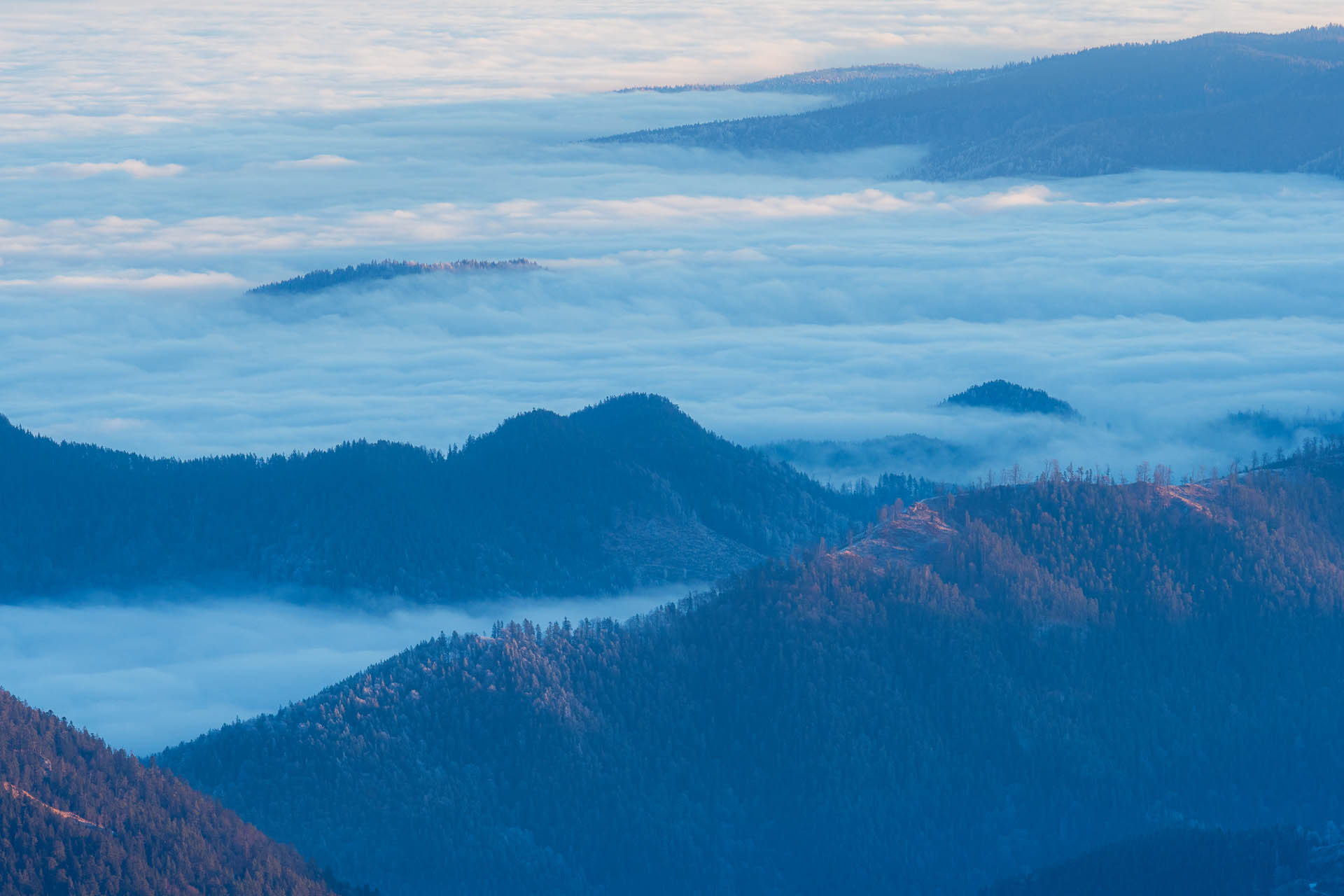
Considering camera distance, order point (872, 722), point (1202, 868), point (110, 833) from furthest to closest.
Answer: point (872, 722) → point (1202, 868) → point (110, 833)

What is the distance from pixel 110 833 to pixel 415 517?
238ft

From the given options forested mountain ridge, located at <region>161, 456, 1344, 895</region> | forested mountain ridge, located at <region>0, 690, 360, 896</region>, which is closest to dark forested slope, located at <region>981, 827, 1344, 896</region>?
forested mountain ridge, located at <region>161, 456, 1344, 895</region>

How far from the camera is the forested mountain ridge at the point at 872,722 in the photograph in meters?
133

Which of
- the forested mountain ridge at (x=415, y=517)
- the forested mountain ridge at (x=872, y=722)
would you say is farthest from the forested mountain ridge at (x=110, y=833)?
the forested mountain ridge at (x=415, y=517)

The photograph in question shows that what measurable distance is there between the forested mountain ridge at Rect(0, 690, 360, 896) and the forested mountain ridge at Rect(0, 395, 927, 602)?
197 feet

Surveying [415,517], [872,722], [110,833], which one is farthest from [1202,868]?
[415,517]

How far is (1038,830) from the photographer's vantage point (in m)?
138

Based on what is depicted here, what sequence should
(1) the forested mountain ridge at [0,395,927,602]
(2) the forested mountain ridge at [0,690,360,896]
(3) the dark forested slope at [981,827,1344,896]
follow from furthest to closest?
1. (1) the forested mountain ridge at [0,395,927,602]
2. (3) the dark forested slope at [981,827,1344,896]
3. (2) the forested mountain ridge at [0,690,360,896]

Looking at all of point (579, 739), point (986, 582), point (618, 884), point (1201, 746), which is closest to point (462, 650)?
point (579, 739)

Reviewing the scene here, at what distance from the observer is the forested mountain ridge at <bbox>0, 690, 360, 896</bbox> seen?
A: 4284 inches

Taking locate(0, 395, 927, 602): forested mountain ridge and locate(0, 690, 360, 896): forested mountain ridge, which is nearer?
locate(0, 690, 360, 896): forested mountain ridge

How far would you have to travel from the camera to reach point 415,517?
603ft

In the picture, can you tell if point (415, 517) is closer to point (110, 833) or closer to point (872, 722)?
point (872, 722)

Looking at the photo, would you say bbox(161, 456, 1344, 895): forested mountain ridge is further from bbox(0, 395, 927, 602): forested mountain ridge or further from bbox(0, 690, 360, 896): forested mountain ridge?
bbox(0, 395, 927, 602): forested mountain ridge
